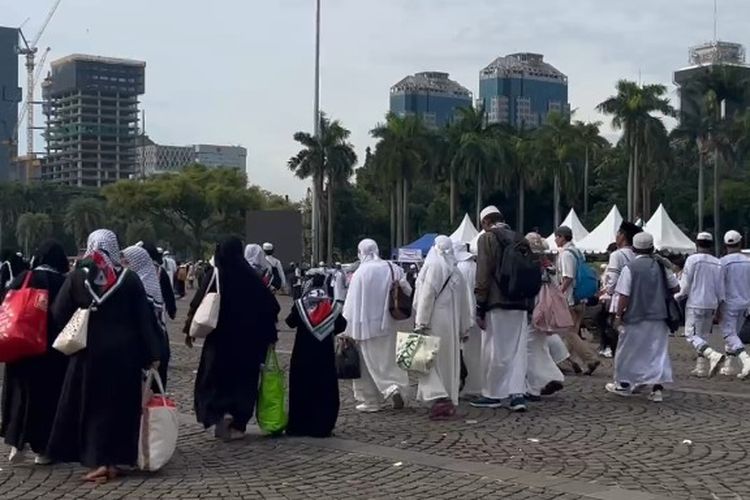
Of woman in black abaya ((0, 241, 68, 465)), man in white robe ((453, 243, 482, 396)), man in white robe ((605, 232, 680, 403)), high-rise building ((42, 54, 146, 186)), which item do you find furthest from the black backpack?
high-rise building ((42, 54, 146, 186))

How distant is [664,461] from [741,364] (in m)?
6.12

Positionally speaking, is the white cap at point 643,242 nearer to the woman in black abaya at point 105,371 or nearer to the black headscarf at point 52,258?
the woman in black abaya at point 105,371

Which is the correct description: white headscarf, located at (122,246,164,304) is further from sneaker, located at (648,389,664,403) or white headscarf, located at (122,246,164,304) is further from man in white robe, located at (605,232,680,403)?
sneaker, located at (648,389,664,403)

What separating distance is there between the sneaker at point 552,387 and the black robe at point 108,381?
5043 millimetres

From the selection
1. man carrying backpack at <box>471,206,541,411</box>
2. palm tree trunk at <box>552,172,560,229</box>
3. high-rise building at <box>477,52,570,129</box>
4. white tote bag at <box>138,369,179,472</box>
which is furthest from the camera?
high-rise building at <box>477,52,570,129</box>

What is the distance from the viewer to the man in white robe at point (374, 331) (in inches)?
423

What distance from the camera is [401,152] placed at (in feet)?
232

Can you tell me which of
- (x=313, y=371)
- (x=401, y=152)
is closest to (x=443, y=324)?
(x=313, y=371)

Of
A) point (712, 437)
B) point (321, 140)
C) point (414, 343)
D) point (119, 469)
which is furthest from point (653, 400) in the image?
point (321, 140)

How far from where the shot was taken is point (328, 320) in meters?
9.50

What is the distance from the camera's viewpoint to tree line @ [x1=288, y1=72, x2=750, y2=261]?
65.8m

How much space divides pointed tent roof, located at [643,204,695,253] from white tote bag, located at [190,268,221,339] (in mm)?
30093

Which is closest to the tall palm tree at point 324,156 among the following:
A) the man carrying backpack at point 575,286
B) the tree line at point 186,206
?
the tree line at point 186,206

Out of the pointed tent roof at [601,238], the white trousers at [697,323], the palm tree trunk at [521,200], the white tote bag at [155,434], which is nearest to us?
the white tote bag at [155,434]
